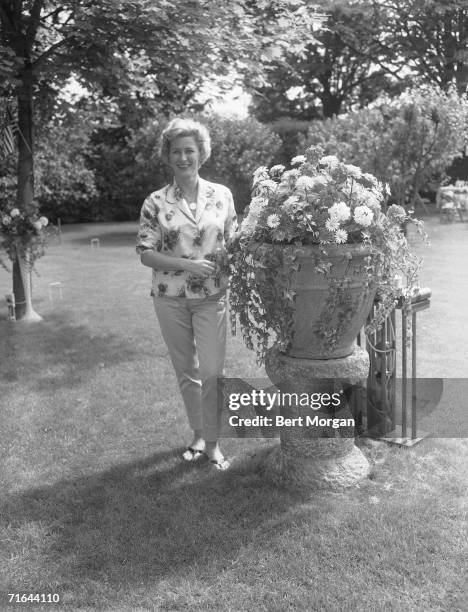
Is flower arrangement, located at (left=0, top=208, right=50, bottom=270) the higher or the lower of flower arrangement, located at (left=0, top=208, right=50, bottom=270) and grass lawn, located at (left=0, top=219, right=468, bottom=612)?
the higher

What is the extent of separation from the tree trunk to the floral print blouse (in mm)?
5228

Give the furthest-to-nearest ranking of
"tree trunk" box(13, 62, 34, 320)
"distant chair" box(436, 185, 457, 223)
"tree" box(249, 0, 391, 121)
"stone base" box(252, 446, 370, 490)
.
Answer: "tree" box(249, 0, 391, 121)
"distant chair" box(436, 185, 457, 223)
"tree trunk" box(13, 62, 34, 320)
"stone base" box(252, 446, 370, 490)

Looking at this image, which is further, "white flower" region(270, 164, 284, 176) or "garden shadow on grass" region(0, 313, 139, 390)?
"garden shadow on grass" region(0, 313, 139, 390)

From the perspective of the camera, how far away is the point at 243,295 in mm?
3682

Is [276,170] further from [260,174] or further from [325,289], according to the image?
[325,289]

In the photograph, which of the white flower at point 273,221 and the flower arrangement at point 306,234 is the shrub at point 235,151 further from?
the white flower at point 273,221

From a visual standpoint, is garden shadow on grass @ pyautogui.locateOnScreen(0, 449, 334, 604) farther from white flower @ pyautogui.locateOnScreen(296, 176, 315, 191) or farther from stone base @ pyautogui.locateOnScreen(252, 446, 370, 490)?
white flower @ pyautogui.locateOnScreen(296, 176, 315, 191)

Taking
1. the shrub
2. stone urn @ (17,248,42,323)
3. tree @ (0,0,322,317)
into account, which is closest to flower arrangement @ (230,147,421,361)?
tree @ (0,0,322,317)

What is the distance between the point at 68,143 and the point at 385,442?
1545 centimetres

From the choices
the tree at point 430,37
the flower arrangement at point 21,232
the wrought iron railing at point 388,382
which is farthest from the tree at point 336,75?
the wrought iron railing at point 388,382

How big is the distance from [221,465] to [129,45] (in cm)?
544

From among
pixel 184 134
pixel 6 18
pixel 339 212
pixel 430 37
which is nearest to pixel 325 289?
pixel 339 212

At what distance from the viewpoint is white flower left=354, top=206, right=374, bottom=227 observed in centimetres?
330

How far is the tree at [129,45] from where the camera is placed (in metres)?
7.18
